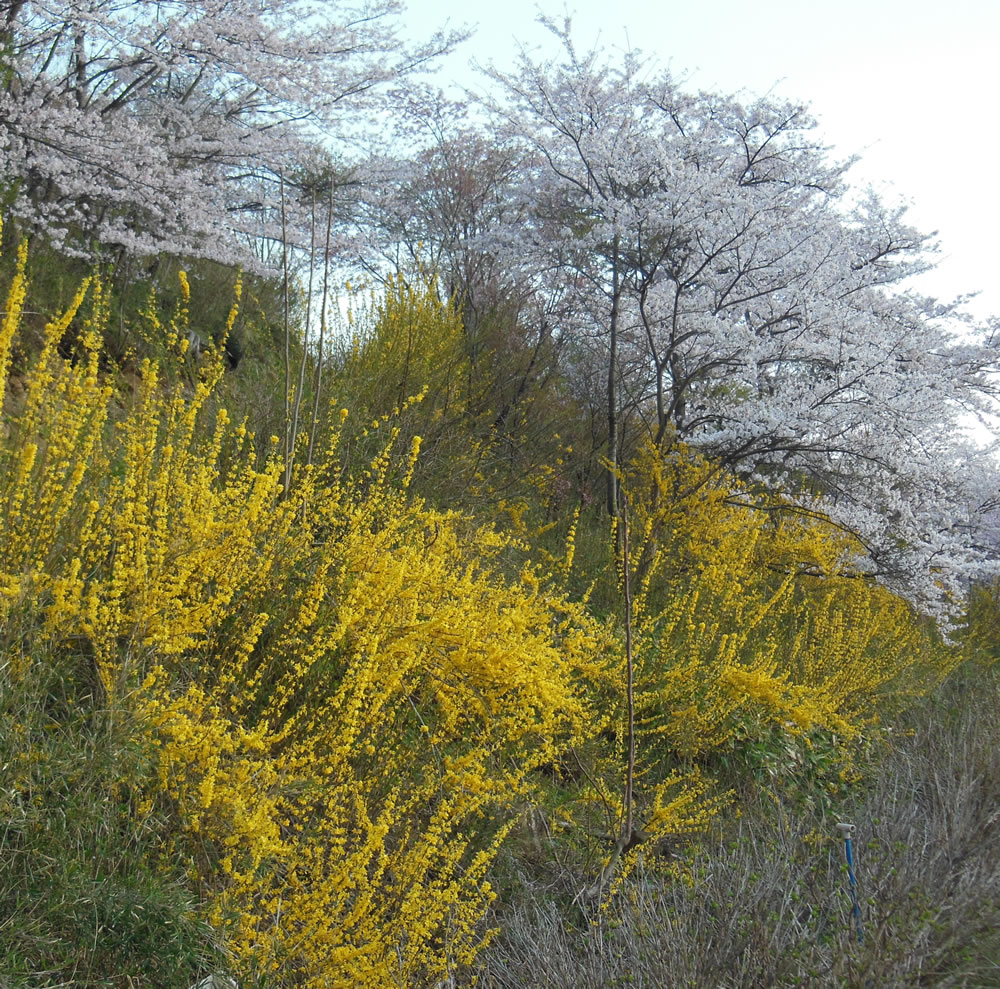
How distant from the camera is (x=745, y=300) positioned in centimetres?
697

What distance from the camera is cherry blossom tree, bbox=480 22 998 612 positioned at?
22.5ft

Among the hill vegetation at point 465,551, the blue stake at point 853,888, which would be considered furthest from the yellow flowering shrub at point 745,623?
the blue stake at point 853,888

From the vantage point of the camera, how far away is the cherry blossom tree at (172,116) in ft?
19.0

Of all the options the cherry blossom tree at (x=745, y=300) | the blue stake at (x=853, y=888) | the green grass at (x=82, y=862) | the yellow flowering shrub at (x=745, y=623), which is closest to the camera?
the green grass at (x=82, y=862)

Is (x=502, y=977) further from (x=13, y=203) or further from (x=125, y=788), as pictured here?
(x=13, y=203)

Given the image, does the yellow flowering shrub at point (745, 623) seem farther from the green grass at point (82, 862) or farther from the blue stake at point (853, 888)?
the green grass at point (82, 862)

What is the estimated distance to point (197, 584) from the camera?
2574mm

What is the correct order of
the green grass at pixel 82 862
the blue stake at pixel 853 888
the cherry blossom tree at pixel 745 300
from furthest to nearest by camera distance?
the cherry blossom tree at pixel 745 300 → the blue stake at pixel 853 888 → the green grass at pixel 82 862

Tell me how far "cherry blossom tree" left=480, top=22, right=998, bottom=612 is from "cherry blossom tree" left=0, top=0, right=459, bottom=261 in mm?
1630

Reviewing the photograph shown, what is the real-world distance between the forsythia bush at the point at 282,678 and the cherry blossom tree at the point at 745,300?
11.9 ft

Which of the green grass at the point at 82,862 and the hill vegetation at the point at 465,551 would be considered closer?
the green grass at the point at 82,862

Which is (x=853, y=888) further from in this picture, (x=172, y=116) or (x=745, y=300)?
(x=172, y=116)

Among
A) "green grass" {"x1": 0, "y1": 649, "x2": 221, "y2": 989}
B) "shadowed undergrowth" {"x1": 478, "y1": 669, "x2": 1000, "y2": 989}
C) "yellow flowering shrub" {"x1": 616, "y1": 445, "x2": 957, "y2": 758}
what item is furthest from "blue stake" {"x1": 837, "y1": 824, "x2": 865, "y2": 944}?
"green grass" {"x1": 0, "y1": 649, "x2": 221, "y2": 989}

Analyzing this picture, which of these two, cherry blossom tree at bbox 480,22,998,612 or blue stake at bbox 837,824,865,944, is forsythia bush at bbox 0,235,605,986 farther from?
cherry blossom tree at bbox 480,22,998,612
